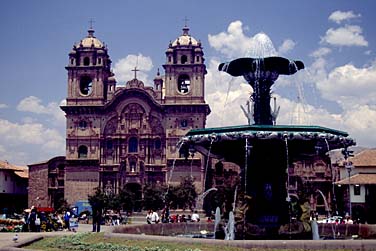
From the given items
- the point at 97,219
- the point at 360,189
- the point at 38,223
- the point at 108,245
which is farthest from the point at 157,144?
the point at 108,245

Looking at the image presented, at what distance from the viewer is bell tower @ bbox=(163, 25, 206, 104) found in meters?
65.4

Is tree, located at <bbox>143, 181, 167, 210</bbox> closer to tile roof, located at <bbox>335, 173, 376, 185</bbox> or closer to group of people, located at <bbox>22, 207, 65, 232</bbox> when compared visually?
tile roof, located at <bbox>335, 173, 376, 185</bbox>

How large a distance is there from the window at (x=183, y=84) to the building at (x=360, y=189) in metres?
18.1

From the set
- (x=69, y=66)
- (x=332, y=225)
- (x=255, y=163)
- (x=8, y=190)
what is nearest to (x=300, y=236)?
(x=255, y=163)

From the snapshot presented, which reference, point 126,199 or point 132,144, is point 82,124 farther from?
point 126,199

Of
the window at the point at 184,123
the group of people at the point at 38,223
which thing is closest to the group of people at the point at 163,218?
the group of people at the point at 38,223

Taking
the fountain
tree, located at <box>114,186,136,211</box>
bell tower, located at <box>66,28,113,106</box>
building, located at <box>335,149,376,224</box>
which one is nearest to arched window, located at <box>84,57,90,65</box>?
bell tower, located at <box>66,28,113,106</box>

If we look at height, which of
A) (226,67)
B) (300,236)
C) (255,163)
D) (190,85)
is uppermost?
(190,85)

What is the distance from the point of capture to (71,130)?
67.1m

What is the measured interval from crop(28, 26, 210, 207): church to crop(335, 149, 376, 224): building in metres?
14.7

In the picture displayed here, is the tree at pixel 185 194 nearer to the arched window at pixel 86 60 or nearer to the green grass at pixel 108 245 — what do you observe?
the arched window at pixel 86 60

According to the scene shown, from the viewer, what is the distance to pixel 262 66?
650 inches

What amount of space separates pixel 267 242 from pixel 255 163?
16.5 ft

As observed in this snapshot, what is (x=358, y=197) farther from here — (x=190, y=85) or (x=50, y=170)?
(x=50, y=170)
